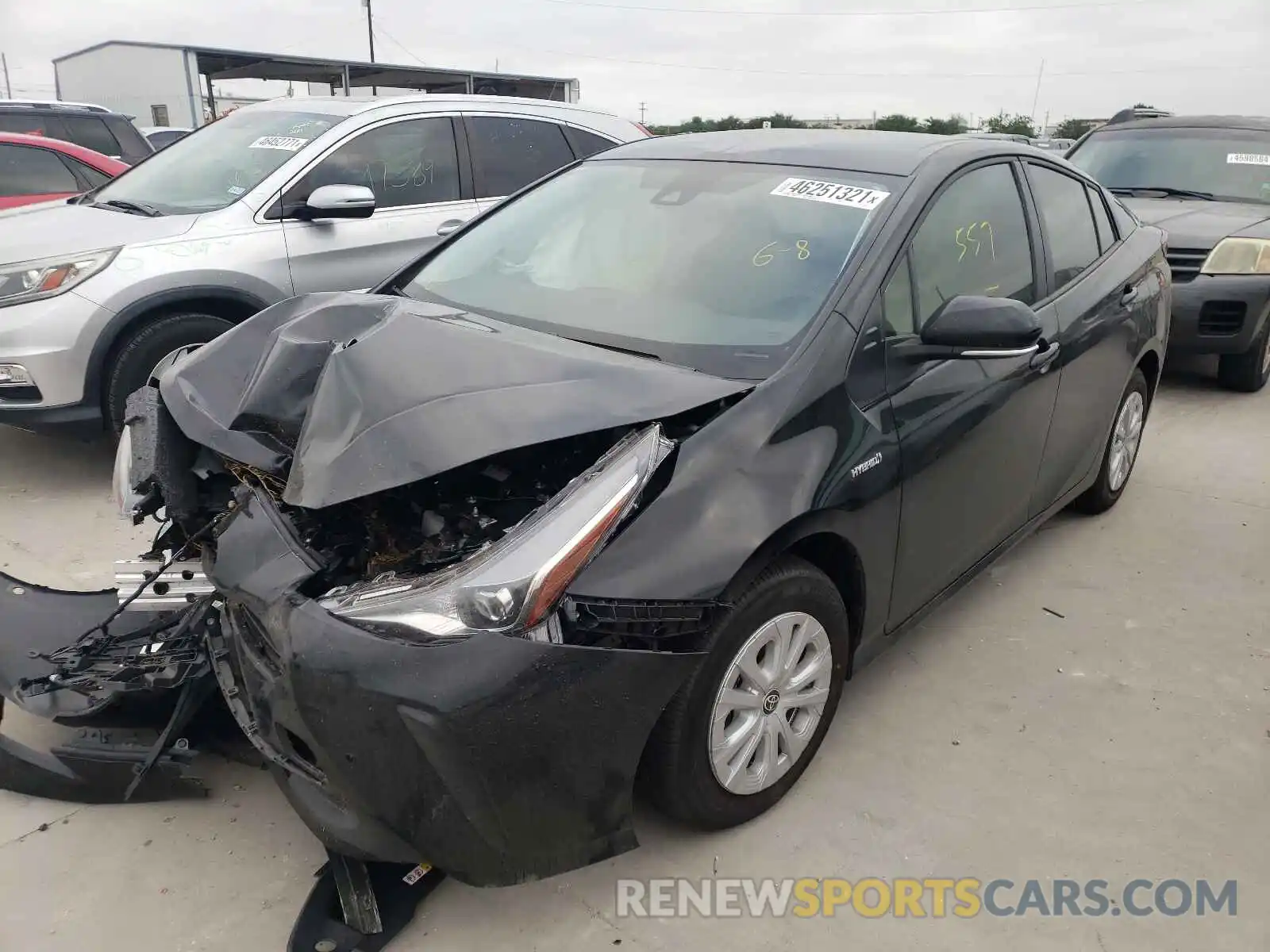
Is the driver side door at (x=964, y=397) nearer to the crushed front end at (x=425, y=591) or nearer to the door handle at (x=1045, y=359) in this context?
the door handle at (x=1045, y=359)

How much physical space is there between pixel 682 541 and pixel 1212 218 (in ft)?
21.3

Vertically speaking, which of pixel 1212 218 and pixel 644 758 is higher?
pixel 1212 218

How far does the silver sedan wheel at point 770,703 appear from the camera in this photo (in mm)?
2186

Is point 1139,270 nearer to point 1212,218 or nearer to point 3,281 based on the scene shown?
point 1212,218

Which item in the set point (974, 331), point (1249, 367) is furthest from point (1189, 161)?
point (974, 331)

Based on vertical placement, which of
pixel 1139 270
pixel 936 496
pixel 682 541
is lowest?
pixel 936 496

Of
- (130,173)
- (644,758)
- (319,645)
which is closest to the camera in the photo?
(319,645)

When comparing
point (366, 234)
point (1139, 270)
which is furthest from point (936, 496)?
point (366, 234)

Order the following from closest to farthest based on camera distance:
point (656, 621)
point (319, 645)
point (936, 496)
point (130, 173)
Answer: point (319, 645) < point (656, 621) < point (936, 496) < point (130, 173)

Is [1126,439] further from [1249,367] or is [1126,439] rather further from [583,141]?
[583,141]

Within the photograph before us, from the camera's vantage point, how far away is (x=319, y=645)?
1.78 metres

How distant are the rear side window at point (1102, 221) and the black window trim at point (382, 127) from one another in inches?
132

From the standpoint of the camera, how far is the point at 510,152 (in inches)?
224

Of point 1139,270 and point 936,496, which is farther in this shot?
point 1139,270
